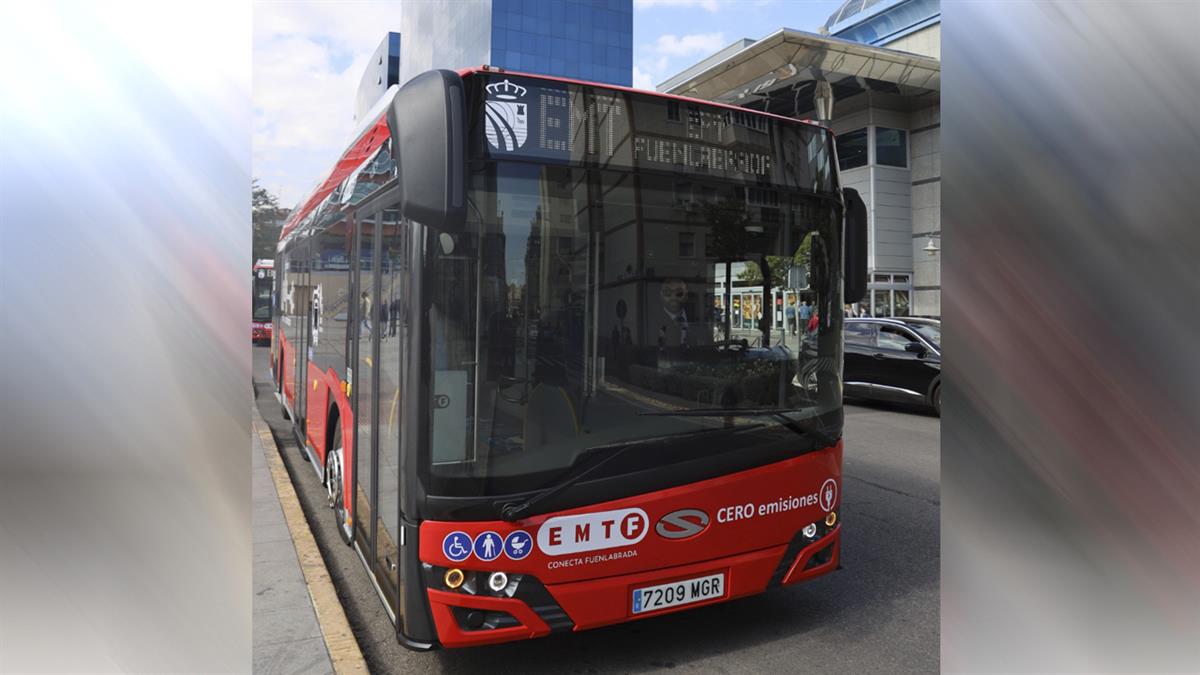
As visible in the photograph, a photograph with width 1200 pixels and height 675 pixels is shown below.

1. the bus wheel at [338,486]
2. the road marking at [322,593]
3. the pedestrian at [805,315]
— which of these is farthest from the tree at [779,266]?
the bus wheel at [338,486]

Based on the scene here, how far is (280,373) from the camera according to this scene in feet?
34.4

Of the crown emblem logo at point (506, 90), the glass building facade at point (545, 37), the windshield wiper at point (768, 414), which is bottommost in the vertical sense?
the windshield wiper at point (768, 414)

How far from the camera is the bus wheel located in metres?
4.91

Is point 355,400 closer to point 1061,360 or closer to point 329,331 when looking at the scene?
point 329,331

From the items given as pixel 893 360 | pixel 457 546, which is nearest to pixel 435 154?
pixel 457 546

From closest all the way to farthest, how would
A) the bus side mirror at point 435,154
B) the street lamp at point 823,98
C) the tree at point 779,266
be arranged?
the bus side mirror at point 435,154 → the tree at point 779,266 → the street lamp at point 823,98

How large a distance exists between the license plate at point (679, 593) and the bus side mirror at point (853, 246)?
167 centimetres

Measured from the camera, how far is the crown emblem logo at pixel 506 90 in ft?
9.83

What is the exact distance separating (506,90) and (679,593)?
2277 mm

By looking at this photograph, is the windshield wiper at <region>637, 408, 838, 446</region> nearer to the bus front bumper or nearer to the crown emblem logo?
the bus front bumper

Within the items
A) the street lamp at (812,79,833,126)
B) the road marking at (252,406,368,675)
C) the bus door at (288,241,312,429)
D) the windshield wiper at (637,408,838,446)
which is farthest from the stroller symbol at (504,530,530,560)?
the street lamp at (812,79,833,126)

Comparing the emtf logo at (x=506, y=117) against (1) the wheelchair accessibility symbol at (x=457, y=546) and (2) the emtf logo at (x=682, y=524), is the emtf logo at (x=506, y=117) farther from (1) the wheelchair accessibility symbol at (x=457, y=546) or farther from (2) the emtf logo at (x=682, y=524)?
(2) the emtf logo at (x=682, y=524)

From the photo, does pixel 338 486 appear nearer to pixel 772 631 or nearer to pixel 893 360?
pixel 772 631

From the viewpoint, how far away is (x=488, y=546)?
116 inches
